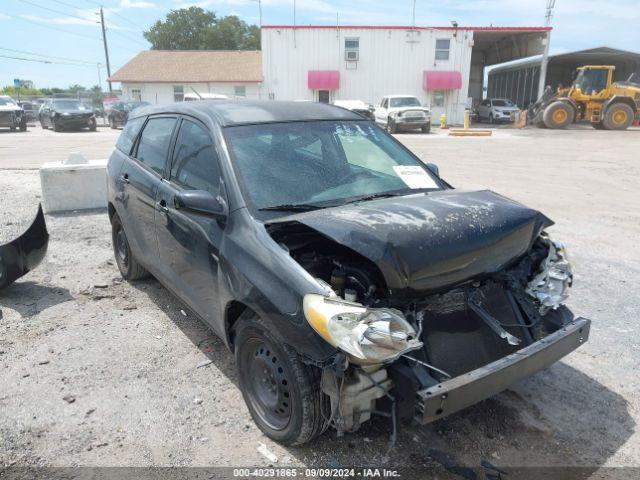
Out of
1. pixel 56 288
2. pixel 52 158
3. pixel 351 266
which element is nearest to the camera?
pixel 351 266

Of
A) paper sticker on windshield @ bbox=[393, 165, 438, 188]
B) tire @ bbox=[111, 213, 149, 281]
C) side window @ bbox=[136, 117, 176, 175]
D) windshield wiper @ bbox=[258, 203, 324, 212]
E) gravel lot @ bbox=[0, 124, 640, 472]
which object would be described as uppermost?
side window @ bbox=[136, 117, 176, 175]

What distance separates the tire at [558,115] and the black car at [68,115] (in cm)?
2431

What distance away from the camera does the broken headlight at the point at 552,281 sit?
309 cm

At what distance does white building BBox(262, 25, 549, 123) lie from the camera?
33.5m

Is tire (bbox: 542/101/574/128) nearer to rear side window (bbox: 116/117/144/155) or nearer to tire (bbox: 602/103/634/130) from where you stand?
tire (bbox: 602/103/634/130)

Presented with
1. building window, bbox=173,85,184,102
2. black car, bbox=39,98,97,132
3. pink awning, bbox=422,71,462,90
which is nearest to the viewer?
black car, bbox=39,98,97,132

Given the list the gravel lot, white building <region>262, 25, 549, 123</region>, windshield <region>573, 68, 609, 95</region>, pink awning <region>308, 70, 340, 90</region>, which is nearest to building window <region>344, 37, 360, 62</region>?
white building <region>262, 25, 549, 123</region>

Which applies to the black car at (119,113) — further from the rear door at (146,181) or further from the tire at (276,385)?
Answer: the tire at (276,385)

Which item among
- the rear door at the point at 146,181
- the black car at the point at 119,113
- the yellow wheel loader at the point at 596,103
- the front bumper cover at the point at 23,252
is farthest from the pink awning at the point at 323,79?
the front bumper cover at the point at 23,252

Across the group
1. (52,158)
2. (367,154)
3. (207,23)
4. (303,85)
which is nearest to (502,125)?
(303,85)

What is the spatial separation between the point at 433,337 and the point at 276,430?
39.9 inches

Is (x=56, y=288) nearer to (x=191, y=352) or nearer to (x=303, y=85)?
(x=191, y=352)

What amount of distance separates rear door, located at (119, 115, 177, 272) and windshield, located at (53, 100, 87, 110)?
25.8 meters

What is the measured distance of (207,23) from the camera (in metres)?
70.2
